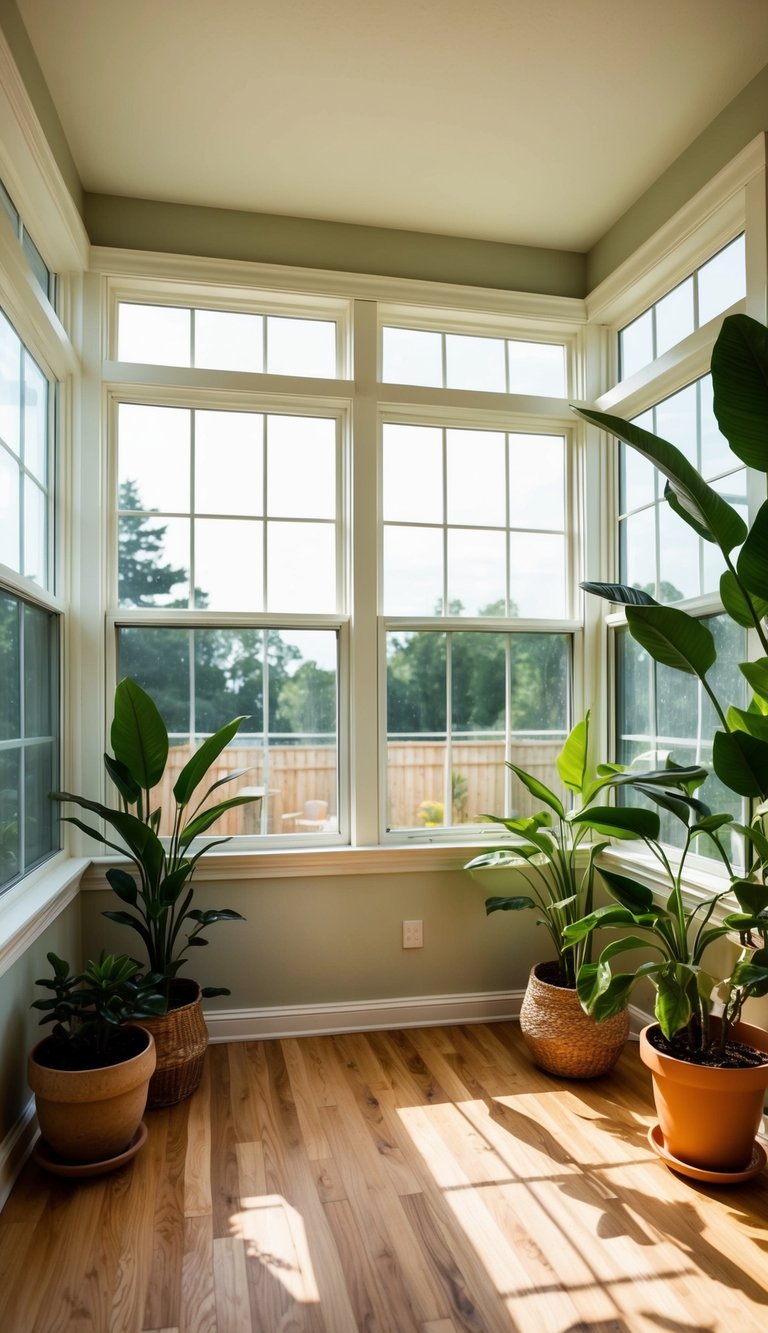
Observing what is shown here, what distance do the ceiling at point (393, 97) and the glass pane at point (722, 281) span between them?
41cm

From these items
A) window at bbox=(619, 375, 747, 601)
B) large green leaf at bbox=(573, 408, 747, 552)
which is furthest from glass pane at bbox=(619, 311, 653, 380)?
large green leaf at bbox=(573, 408, 747, 552)

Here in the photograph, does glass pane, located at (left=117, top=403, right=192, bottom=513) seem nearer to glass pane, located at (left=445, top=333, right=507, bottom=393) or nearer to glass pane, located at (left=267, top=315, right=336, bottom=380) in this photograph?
glass pane, located at (left=267, top=315, right=336, bottom=380)

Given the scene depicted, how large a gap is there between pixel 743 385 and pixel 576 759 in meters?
1.39

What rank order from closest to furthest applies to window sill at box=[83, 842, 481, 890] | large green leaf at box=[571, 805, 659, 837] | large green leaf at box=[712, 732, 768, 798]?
large green leaf at box=[712, 732, 768, 798], large green leaf at box=[571, 805, 659, 837], window sill at box=[83, 842, 481, 890]

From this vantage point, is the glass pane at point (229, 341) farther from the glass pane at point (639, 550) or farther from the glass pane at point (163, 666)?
the glass pane at point (639, 550)

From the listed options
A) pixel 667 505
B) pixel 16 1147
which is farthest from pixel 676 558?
pixel 16 1147

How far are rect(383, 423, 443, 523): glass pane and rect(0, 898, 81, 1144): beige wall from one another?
1939 mm

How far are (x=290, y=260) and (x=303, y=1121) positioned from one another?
299 centimetres

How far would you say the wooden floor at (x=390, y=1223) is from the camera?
167 centimetres

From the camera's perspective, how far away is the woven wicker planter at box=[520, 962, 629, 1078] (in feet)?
8.70

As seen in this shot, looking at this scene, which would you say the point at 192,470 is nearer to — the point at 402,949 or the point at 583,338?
the point at 583,338

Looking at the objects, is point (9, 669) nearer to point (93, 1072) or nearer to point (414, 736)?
point (93, 1072)

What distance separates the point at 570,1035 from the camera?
2.65 m

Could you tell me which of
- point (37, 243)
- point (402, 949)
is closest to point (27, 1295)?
point (402, 949)
